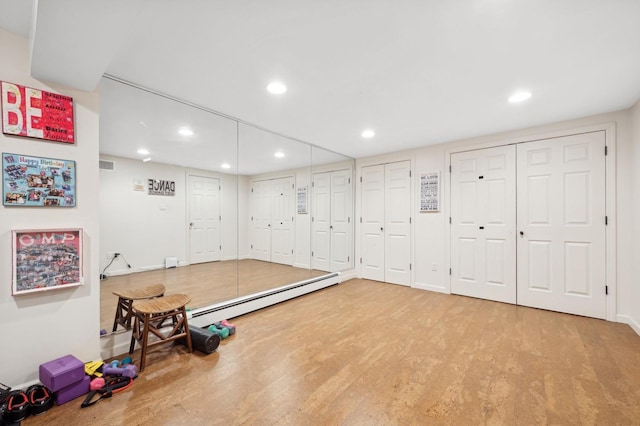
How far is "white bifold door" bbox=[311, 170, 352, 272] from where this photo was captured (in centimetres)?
506

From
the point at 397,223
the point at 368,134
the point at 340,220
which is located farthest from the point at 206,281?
the point at 397,223

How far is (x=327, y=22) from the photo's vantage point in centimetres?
170

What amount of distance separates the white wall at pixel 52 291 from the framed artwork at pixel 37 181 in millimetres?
39

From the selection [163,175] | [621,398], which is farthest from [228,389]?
[621,398]

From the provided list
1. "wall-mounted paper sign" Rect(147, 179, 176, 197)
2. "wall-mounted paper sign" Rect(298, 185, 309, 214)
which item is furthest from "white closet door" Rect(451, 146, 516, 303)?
"wall-mounted paper sign" Rect(147, 179, 176, 197)

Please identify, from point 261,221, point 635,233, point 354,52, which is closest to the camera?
point 354,52

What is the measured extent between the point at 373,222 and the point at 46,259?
174 inches

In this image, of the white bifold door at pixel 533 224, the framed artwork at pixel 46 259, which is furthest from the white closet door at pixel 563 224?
the framed artwork at pixel 46 259

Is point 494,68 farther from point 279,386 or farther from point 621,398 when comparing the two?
point 279,386

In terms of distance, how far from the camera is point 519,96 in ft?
Result: 8.91

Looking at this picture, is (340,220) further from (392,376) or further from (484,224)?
(392,376)

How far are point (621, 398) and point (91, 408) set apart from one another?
346 centimetres

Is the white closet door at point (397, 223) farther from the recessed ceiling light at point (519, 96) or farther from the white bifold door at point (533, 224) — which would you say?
the recessed ceiling light at point (519, 96)

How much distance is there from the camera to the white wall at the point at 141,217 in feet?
8.02
